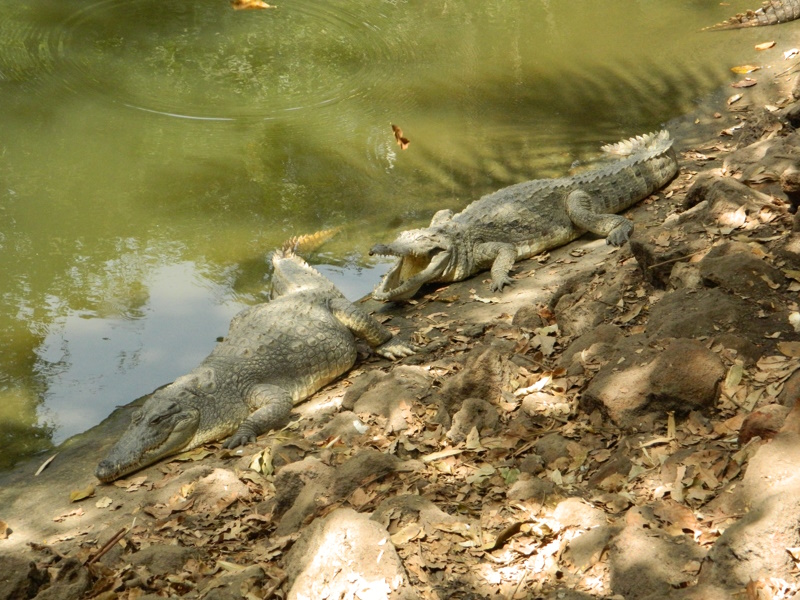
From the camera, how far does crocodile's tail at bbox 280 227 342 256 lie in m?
8.13

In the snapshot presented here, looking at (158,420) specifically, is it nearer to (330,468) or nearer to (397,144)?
(330,468)

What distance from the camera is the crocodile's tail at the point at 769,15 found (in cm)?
1158

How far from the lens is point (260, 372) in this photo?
6637 mm

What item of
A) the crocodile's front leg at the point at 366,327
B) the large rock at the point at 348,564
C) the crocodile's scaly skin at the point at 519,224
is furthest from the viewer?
the crocodile's scaly skin at the point at 519,224

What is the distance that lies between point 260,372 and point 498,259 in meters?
2.58

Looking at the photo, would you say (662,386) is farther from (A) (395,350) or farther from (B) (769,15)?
(B) (769,15)

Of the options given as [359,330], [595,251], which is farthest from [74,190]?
[595,251]

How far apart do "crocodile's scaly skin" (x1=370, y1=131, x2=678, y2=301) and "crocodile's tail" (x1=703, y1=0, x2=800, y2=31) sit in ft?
14.1

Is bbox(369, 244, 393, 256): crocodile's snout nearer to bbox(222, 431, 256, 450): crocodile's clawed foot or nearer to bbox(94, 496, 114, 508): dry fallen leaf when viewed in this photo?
bbox(222, 431, 256, 450): crocodile's clawed foot

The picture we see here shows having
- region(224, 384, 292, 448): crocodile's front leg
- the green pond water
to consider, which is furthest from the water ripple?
region(224, 384, 292, 448): crocodile's front leg

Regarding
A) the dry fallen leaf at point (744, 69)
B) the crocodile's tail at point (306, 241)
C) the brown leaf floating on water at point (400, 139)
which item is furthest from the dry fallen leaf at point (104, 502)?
the dry fallen leaf at point (744, 69)

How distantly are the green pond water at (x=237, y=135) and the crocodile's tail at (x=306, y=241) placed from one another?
107 millimetres

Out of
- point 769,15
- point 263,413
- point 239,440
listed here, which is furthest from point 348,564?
point 769,15

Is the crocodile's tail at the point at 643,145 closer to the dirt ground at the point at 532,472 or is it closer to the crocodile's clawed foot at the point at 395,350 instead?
the dirt ground at the point at 532,472
